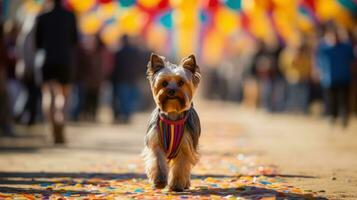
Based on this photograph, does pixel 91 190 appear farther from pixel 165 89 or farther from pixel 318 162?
pixel 318 162

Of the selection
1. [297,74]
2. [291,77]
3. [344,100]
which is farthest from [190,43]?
[344,100]

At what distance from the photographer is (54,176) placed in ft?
33.9

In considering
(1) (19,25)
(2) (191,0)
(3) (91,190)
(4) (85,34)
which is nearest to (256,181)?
(3) (91,190)

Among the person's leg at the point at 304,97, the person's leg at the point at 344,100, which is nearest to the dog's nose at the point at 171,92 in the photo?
the person's leg at the point at 344,100

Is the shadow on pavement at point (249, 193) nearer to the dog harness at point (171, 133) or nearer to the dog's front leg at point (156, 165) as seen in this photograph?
the dog's front leg at point (156, 165)

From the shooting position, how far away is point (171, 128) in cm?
869

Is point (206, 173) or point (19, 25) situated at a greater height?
Result: point (19, 25)

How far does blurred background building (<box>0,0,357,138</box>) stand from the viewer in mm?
19469

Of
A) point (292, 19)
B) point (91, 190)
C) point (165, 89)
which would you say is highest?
point (292, 19)

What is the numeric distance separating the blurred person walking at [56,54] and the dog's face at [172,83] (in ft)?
21.0

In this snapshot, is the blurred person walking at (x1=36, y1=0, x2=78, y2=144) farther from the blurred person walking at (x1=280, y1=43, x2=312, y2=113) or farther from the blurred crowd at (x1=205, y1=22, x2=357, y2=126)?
the blurred person walking at (x1=280, y1=43, x2=312, y2=113)

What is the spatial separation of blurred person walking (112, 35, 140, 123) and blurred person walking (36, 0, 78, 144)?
26.9ft

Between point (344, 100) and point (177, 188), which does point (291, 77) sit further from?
point (177, 188)

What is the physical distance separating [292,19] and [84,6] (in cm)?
811
